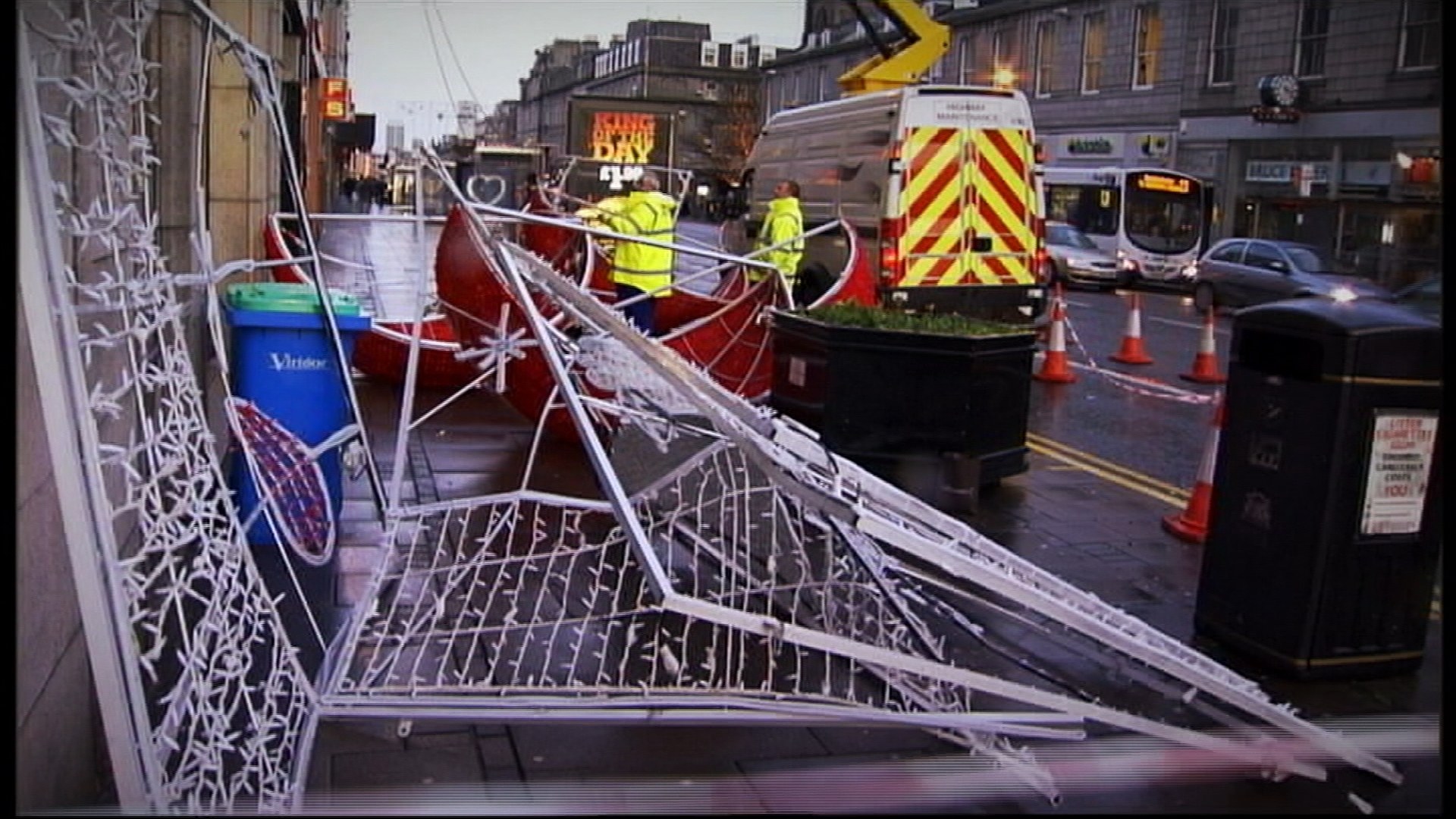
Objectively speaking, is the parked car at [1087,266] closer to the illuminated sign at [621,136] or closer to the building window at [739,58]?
the building window at [739,58]

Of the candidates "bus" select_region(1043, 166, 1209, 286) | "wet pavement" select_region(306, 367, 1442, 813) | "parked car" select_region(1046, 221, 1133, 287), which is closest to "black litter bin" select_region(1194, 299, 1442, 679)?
"wet pavement" select_region(306, 367, 1442, 813)

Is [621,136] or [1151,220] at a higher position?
[621,136]

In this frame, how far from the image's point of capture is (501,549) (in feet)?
20.6

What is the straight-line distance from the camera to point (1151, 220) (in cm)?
2967

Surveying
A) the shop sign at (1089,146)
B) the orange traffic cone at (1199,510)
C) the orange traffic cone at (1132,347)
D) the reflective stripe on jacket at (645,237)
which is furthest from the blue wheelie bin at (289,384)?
Answer: the shop sign at (1089,146)

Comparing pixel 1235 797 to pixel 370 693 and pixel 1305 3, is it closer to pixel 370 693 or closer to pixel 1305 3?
pixel 370 693

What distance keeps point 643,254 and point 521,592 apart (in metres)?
5.05

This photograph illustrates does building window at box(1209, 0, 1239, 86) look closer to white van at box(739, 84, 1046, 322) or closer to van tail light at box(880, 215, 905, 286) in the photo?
white van at box(739, 84, 1046, 322)

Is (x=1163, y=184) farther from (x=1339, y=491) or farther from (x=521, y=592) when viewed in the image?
(x=521, y=592)

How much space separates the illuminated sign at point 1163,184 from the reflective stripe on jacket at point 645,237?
2057 centimetres

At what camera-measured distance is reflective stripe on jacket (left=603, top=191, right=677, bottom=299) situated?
1033cm

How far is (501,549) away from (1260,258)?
19.2 metres

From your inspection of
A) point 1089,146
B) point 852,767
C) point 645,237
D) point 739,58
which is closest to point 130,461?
point 852,767

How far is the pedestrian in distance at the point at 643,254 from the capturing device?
1031 centimetres
